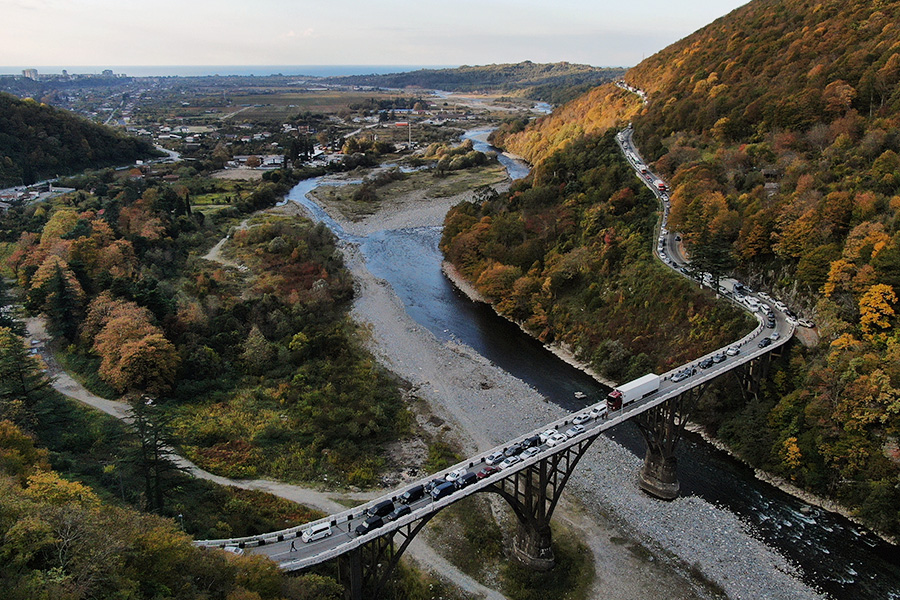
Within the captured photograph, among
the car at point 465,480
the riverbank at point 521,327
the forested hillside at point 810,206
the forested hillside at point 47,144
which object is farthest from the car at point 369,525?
the forested hillside at point 47,144

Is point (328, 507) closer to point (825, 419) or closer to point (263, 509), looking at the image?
point (263, 509)

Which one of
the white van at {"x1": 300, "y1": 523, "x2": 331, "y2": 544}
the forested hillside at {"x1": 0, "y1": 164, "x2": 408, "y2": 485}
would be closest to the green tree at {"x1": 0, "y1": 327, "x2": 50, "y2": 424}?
the forested hillside at {"x1": 0, "y1": 164, "x2": 408, "y2": 485}

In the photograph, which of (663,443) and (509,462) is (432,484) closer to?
(509,462)

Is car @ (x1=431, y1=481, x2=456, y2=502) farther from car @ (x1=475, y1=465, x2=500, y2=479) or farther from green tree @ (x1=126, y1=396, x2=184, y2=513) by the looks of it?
green tree @ (x1=126, y1=396, x2=184, y2=513)

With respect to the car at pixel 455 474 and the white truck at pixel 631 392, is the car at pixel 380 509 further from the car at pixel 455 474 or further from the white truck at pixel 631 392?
the white truck at pixel 631 392

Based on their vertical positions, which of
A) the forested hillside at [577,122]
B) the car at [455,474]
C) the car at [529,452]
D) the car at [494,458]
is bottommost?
the car at [455,474]

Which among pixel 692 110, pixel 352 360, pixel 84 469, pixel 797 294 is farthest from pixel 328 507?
pixel 692 110
